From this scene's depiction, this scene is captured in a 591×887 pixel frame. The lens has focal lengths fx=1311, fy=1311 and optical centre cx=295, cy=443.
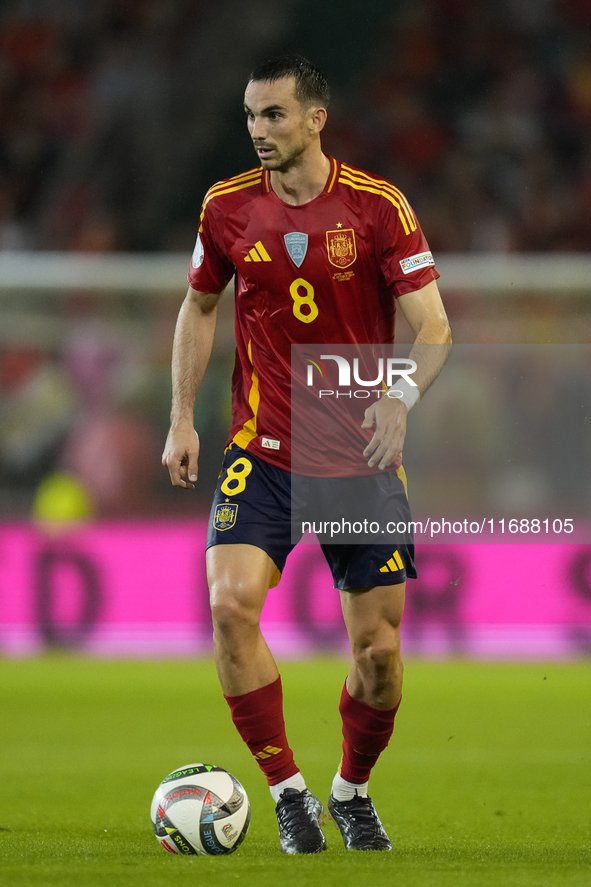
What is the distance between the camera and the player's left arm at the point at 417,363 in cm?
354

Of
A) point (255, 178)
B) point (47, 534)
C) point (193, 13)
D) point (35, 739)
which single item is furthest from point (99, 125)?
point (255, 178)

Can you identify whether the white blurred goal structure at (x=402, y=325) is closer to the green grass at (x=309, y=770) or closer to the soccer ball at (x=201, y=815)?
the green grass at (x=309, y=770)

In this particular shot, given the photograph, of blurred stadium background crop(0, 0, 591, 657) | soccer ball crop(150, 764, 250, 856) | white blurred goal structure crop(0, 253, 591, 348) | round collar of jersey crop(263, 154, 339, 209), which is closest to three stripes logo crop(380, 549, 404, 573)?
soccer ball crop(150, 764, 250, 856)

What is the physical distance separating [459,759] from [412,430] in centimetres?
352

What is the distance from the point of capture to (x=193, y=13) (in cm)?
1367

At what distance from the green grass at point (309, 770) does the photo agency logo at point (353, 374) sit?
1.32m

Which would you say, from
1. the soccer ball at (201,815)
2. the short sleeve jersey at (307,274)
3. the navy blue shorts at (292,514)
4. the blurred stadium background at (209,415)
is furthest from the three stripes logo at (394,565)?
the blurred stadium background at (209,415)

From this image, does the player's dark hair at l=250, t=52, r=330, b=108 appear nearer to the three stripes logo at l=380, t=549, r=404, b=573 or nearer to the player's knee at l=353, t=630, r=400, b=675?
the three stripes logo at l=380, t=549, r=404, b=573

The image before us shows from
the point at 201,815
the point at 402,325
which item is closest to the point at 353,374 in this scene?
the point at 201,815

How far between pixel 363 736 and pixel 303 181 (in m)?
1.66

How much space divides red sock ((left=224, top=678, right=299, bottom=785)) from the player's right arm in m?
0.64

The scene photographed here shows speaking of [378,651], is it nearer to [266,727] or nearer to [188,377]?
[266,727]

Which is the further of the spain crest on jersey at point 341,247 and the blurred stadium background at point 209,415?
the blurred stadium background at point 209,415

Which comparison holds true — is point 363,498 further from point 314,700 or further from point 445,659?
point 445,659
